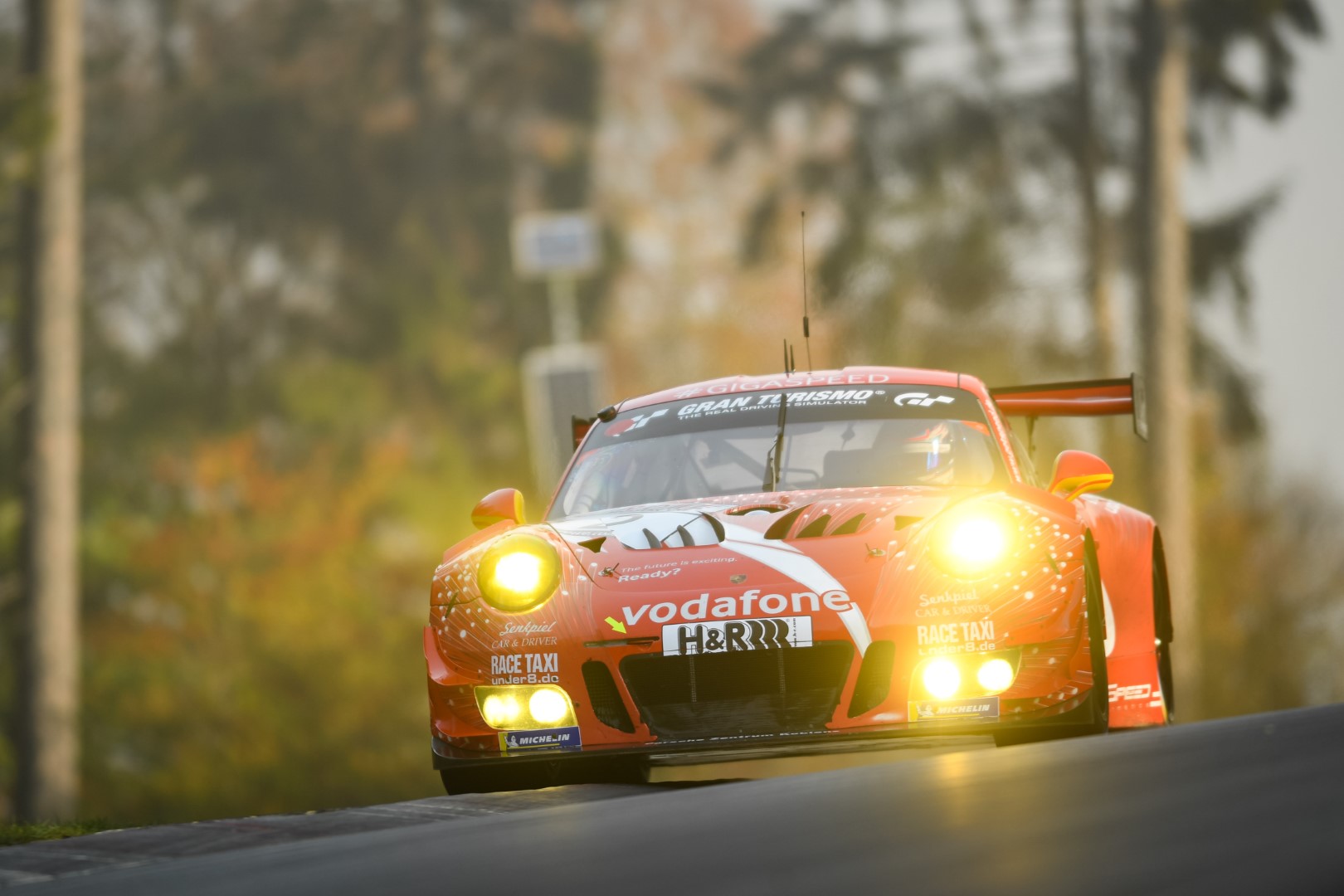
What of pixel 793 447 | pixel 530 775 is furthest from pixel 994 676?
pixel 793 447

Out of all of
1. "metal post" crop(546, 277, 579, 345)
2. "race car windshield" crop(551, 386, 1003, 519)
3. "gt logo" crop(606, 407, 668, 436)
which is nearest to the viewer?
"race car windshield" crop(551, 386, 1003, 519)

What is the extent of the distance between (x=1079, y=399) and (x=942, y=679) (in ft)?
11.5

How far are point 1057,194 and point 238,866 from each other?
29810 millimetres

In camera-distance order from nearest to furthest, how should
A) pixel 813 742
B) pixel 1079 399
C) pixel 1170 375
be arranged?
pixel 813 742 < pixel 1079 399 < pixel 1170 375

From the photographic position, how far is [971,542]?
6141mm

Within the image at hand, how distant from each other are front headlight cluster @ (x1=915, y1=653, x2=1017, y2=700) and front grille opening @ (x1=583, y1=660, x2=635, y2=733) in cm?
86

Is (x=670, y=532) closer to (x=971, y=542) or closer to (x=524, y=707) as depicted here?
(x=524, y=707)

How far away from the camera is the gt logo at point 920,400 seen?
25.2 ft

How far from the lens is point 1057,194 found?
→ 32.6 m

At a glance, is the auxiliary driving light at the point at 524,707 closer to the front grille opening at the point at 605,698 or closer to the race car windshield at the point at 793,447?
the front grille opening at the point at 605,698

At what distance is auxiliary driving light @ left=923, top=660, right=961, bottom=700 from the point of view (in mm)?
5969

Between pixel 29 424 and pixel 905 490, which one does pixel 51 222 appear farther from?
pixel 905 490

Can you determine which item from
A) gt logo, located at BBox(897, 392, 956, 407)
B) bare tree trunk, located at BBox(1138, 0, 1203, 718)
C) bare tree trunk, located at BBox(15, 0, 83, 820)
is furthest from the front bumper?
bare tree trunk, located at BBox(1138, 0, 1203, 718)

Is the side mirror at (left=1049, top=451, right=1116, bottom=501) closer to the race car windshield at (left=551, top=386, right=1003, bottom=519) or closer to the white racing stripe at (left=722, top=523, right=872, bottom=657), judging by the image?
Result: the race car windshield at (left=551, top=386, right=1003, bottom=519)
